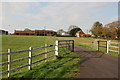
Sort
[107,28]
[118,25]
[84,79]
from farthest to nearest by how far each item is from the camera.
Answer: [107,28]
[118,25]
[84,79]

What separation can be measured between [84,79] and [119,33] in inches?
2143

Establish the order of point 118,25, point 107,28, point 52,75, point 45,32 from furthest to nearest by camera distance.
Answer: point 45,32
point 107,28
point 118,25
point 52,75

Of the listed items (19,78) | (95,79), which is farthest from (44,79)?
(95,79)

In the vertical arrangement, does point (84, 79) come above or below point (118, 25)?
below

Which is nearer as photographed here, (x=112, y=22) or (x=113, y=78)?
(x=113, y=78)

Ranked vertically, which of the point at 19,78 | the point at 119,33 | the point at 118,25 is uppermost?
the point at 118,25

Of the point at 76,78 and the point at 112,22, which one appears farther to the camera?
the point at 112,22

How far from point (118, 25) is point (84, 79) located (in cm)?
5451

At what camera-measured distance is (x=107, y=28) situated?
191 ft

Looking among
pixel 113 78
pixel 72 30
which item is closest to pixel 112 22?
pixel 113 78

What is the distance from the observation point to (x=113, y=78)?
4.98 metres

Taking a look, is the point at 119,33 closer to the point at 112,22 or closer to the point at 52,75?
the point at 112,22

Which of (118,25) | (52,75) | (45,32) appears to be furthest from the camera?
(45,32)

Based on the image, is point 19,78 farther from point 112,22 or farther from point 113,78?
point 112,22
